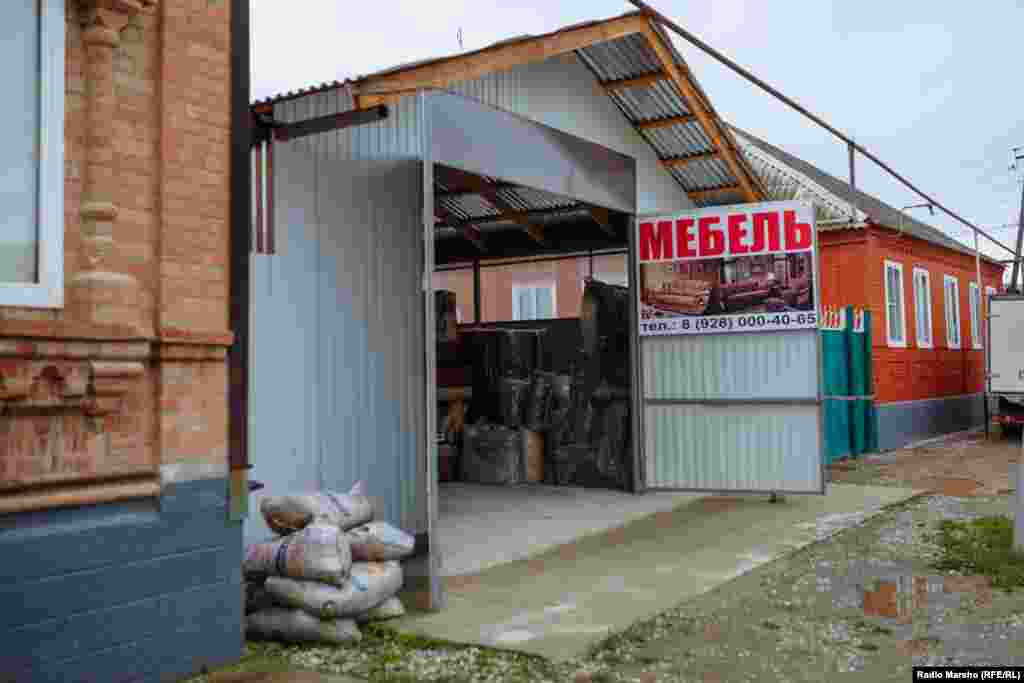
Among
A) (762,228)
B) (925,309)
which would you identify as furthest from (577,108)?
(925,309)

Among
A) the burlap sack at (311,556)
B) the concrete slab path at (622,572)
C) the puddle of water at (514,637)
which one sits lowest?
the puddle of water at (514,637)

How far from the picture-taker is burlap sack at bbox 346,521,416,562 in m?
5.89

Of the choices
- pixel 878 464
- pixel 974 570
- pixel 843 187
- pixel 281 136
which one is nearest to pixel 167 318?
pixel 281 136

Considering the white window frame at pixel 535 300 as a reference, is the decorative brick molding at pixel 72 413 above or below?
below

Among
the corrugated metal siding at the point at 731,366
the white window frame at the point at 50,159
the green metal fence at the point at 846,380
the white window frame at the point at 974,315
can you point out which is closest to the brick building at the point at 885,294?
the white window frame at the point at 974,315

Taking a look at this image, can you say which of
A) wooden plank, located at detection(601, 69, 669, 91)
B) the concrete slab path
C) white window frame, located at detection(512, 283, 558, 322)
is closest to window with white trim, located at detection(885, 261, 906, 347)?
white window frame, located at detection(512, 283, 558, 322)

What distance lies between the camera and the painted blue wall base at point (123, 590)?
171 inches

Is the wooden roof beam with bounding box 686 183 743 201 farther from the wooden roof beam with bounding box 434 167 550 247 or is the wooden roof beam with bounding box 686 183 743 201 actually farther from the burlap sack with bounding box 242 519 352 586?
the burlap sack with bounding box 242 519 352 586

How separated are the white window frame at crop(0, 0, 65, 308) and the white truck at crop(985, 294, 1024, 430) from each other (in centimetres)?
1778

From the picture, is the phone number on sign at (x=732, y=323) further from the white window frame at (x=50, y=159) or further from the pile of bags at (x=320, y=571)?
the white window frame at (x=50, y=159)

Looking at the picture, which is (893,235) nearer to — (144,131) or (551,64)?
→ (551,64)

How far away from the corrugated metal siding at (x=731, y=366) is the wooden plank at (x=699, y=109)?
183cm

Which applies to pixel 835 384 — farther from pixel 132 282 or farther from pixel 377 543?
pixel 132 282

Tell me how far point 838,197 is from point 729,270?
33.4ft
